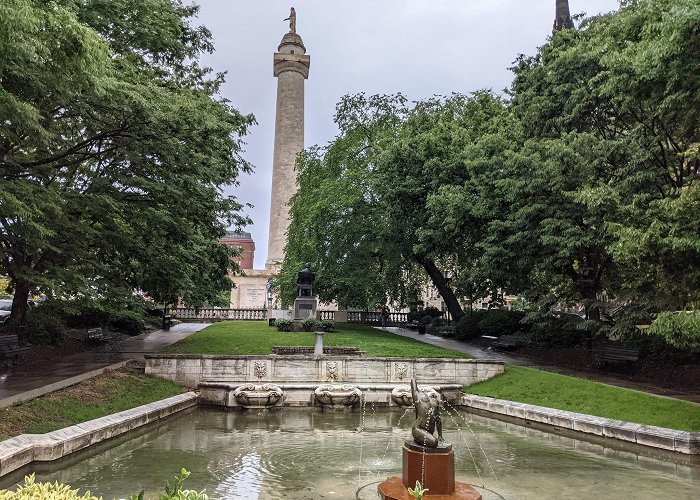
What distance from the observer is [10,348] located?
57.9ft

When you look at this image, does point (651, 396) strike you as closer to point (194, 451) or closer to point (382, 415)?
point (382, 415)

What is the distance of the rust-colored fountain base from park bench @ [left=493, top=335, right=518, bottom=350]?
20581 millimetres

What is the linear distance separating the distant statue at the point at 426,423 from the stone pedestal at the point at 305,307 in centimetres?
2412

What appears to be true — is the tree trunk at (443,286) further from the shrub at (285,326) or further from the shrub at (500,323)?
the shrub at (285,326)

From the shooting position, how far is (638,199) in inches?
618

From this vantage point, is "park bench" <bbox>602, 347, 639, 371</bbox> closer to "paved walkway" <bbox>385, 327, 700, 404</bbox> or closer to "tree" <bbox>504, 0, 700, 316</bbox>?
"paved walkway" <bbox>385, 327, 700, 404</bbox>

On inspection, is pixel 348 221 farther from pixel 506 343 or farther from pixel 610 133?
A: pixel 610 133

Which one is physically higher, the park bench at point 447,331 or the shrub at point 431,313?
the shrub at point 431,313

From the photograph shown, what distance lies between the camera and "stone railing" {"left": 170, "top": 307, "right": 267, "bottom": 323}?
150 feet

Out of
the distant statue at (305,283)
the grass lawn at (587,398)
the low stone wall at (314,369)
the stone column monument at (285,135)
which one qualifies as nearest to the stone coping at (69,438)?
the low stone wall at (314,369)

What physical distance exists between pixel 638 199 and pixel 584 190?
220 centimetres

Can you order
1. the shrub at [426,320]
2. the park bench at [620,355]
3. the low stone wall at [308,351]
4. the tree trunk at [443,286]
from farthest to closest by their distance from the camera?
the shrub at [426,320]
the tree trunk at [443,286]
the low stone wall at [308,351]
the park bench at [620,355]

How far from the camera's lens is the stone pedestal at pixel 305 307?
3256 cm

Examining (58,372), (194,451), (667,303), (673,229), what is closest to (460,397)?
(667,303)
